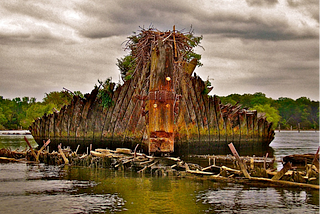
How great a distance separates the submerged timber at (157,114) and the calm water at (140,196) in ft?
19.9

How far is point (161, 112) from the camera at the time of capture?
23422 mm

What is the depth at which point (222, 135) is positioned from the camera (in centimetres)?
3412

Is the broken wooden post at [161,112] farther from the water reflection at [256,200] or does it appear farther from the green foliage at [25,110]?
the green foliage at [25,110]

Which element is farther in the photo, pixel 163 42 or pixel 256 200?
pixel 163 42

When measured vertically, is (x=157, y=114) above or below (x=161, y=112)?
below

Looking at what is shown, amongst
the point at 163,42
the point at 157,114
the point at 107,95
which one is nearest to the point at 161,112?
the point at 157,114

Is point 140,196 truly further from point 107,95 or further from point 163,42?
point 107,95

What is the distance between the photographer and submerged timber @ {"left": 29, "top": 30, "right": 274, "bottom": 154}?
2367 cm

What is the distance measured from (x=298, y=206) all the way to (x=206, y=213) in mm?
2845

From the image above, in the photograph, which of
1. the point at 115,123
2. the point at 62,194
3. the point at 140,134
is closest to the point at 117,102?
the point at 115,123

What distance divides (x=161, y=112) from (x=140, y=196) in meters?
9.20

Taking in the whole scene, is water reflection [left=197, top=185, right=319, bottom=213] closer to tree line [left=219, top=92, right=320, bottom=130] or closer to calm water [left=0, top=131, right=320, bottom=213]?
calm water [left=0, top=131, right=320, bottom=213]

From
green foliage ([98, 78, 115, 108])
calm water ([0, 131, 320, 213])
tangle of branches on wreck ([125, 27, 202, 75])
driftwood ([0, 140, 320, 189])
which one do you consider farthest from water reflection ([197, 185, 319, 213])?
green foliage ([98, 78, 115, 108])

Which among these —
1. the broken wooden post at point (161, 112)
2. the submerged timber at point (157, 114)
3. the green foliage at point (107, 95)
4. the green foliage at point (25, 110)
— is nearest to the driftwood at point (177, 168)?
the broken wooden post at point (161, 112)
